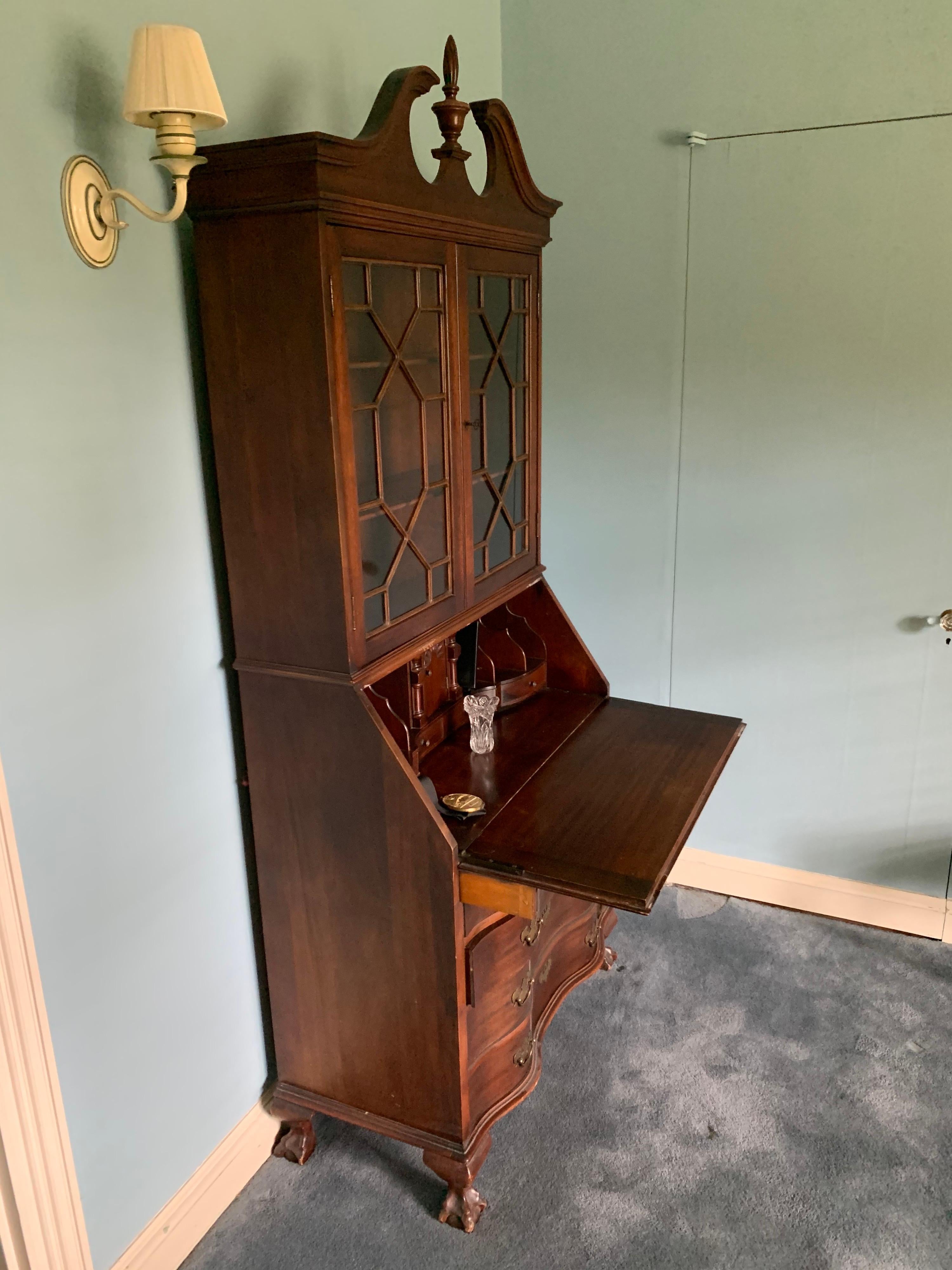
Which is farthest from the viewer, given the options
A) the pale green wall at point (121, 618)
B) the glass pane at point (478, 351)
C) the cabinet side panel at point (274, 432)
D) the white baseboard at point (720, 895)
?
the glass pane at point (478, 351)

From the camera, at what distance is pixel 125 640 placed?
4.99 ft

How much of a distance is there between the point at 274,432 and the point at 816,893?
2.14 meters

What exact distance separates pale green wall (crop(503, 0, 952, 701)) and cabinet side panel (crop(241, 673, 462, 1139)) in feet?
4.53

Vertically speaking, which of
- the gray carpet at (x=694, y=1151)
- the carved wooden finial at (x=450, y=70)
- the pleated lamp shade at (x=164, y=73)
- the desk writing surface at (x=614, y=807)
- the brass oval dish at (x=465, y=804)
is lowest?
the gray carpet at (x=694, y=1151)

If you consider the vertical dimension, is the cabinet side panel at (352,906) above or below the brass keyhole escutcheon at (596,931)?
above

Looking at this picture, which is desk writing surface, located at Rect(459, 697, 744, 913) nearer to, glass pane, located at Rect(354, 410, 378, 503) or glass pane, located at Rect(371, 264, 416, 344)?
glass pane, located at Rect(354, 410, 378, 503)

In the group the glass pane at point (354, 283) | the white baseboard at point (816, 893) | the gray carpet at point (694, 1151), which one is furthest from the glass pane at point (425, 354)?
the white baseboard at point (816, 893)

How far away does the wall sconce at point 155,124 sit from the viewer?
1.21 m

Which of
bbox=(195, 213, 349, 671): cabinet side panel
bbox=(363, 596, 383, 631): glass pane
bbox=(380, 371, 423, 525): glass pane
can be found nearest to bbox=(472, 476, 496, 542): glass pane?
bbox=(380, 371, 423, 525): glass pane

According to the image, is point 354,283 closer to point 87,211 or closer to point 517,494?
point 87,211

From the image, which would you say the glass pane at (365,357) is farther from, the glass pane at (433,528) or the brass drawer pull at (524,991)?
the brass drawer pull at (524,991)

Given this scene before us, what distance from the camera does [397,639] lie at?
66.9 inches

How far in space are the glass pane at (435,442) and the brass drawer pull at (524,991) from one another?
1.03m

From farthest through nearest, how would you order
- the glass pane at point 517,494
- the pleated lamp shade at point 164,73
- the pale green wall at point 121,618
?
1. the glass pane at point 517,494
2. the pale green wall at point 121,618
3. the pleated lamp shade at point 164,73
